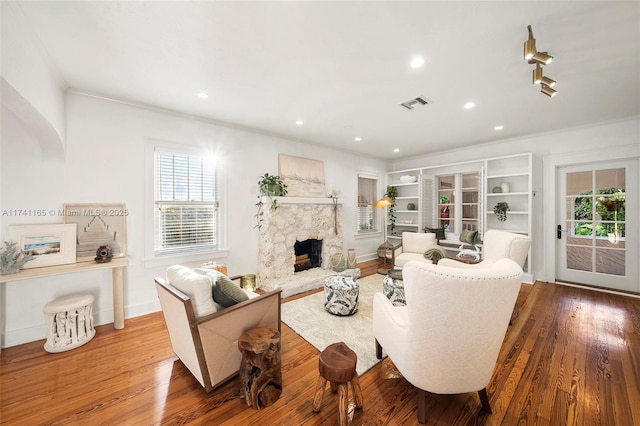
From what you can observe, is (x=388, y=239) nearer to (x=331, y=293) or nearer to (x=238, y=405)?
(x=331, y=293)

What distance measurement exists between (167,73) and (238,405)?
9.76ft

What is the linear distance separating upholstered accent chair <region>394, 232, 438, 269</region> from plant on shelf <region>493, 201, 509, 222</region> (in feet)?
4.43

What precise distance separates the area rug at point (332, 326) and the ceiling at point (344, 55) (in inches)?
106

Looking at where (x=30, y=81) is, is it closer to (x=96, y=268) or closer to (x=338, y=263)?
(x=96, y=268)

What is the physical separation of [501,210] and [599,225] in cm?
132

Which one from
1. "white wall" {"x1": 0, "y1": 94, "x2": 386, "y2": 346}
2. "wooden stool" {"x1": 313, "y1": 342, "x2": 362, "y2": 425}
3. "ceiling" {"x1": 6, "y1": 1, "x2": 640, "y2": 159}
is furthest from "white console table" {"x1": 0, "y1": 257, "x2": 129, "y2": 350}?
"wooden stool" {"x1": 313, "y1": 342, "x2": 362, "y2": 425}

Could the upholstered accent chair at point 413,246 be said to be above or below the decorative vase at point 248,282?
above

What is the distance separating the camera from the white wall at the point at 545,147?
3664 millimetres

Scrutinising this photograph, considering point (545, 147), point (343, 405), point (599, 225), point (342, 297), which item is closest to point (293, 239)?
point (342, 297)

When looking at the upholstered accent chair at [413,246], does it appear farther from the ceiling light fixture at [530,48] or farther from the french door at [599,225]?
the ceiling light fixture at [530,48]

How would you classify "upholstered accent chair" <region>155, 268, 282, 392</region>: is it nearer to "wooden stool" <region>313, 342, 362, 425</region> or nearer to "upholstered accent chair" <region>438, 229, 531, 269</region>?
"wooden stool" <region>313, 342, 362, 425</region>

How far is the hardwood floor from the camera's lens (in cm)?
158

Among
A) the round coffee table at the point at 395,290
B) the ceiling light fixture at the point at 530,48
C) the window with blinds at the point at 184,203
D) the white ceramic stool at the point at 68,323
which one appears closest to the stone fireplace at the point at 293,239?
the window with blinds at the point at 184,203

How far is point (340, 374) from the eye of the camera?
148cm
